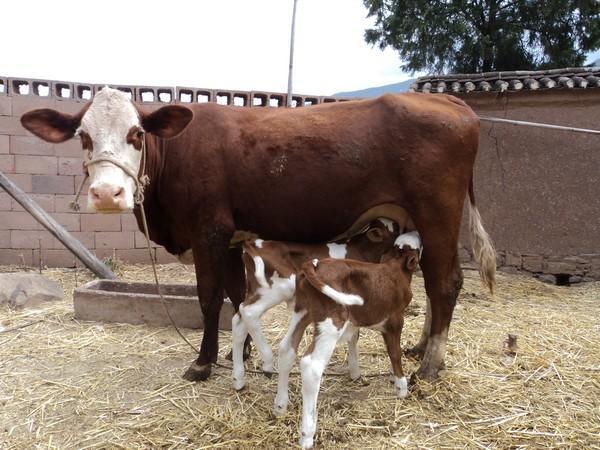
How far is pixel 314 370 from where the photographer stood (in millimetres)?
2590

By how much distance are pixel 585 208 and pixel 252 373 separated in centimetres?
576

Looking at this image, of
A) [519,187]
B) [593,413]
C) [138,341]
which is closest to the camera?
[593,413]

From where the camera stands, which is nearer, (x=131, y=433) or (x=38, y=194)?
(x=131, y=433)

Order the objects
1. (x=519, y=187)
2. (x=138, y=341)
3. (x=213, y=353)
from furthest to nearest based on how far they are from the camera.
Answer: (x=519, y=187) < (x=138, y=341) < (x=213, y=353)

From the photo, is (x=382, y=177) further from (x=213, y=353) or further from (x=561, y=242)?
(x=561, y=242)

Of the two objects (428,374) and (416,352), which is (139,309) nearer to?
(416,352)

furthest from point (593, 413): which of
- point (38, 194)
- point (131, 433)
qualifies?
point (38, 194)

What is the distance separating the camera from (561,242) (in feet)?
23.4

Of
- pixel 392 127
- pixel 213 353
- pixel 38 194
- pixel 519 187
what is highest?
pixel 392 127

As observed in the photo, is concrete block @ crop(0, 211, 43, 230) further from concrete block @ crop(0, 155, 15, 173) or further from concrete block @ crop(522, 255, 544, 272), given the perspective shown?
concrete block @ crop(522, 255, 544, 272)

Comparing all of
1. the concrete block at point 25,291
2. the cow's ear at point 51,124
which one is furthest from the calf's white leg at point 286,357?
the concrete block at point 25,291

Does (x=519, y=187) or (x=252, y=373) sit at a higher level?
(x=519, y=187)

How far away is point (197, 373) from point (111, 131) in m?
1.75

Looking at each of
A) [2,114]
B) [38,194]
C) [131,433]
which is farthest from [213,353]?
[2,114]
